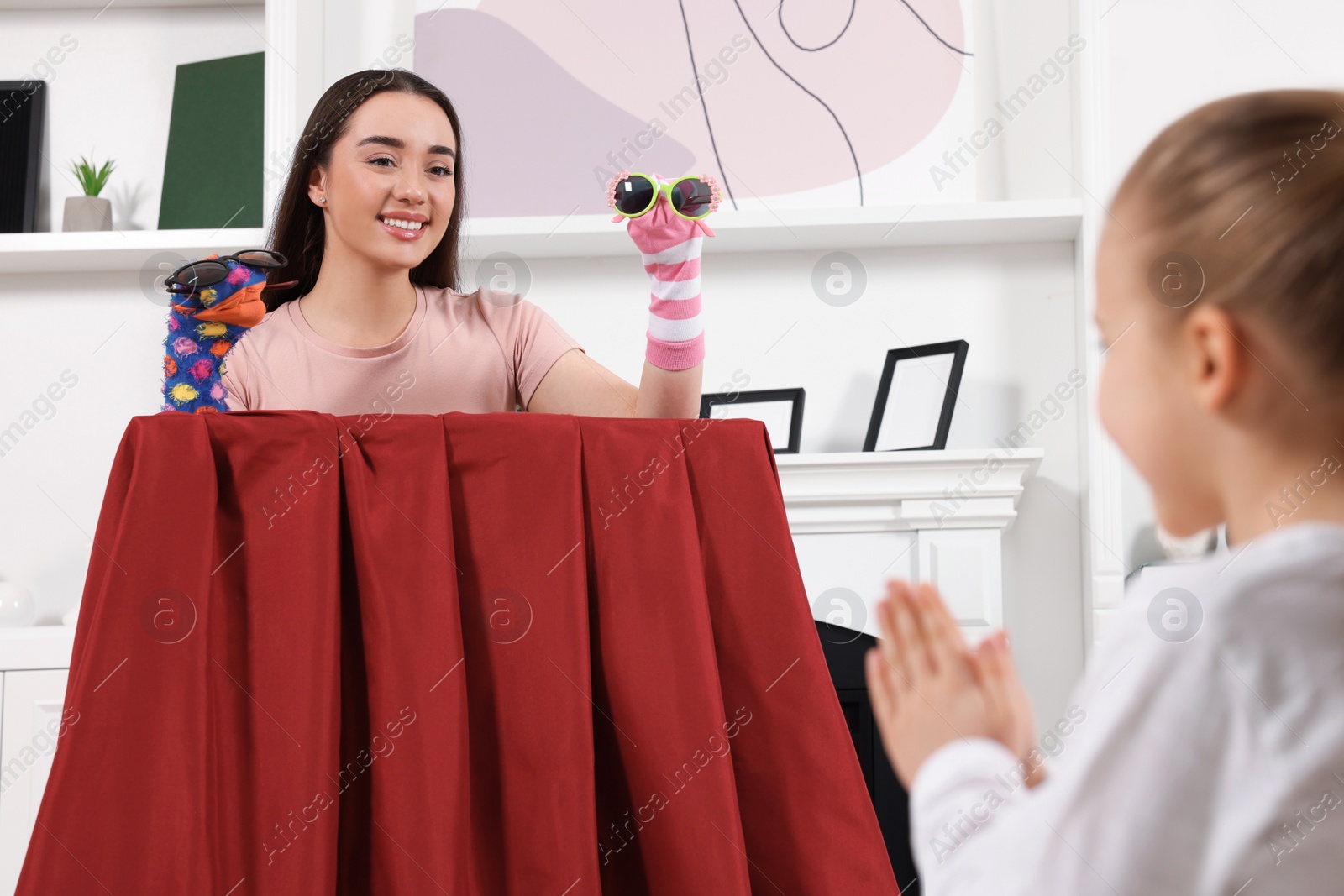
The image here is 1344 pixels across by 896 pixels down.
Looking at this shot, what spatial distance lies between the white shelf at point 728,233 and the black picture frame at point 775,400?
11.3 inches

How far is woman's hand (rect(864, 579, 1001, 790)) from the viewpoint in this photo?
1.43ft

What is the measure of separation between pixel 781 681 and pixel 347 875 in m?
0.33

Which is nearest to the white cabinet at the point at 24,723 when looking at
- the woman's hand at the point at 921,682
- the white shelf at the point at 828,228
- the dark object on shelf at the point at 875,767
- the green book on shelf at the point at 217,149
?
the green book on shelf at the point at 217,149

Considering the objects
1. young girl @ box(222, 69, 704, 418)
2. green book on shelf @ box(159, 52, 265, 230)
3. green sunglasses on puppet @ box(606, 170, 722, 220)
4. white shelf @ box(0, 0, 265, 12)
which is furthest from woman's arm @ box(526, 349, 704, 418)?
white shelf @ box(0, 0, 265, 12)

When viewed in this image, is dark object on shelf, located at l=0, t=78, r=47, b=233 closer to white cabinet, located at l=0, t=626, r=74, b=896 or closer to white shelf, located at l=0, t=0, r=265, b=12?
white shelf, located at l=0, t=0, r=265, b=12

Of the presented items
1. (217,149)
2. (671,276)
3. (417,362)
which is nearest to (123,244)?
(217,149)

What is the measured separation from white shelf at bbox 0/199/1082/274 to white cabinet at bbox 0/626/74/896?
2.32 feet

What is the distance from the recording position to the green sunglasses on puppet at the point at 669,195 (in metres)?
0.96

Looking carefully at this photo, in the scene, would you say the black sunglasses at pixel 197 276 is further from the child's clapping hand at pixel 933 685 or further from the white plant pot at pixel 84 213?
the white plant pot at pixel 84 213

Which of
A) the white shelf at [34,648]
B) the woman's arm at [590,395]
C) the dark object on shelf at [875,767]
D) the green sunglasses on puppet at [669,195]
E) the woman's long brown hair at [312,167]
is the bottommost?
the dark object on shelf at [875,767]

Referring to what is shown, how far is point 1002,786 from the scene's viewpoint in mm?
419

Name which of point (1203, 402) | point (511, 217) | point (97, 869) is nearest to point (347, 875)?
point (97, 869)

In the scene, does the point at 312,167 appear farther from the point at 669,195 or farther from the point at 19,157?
the point at 19,157

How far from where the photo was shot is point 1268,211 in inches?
15.8
